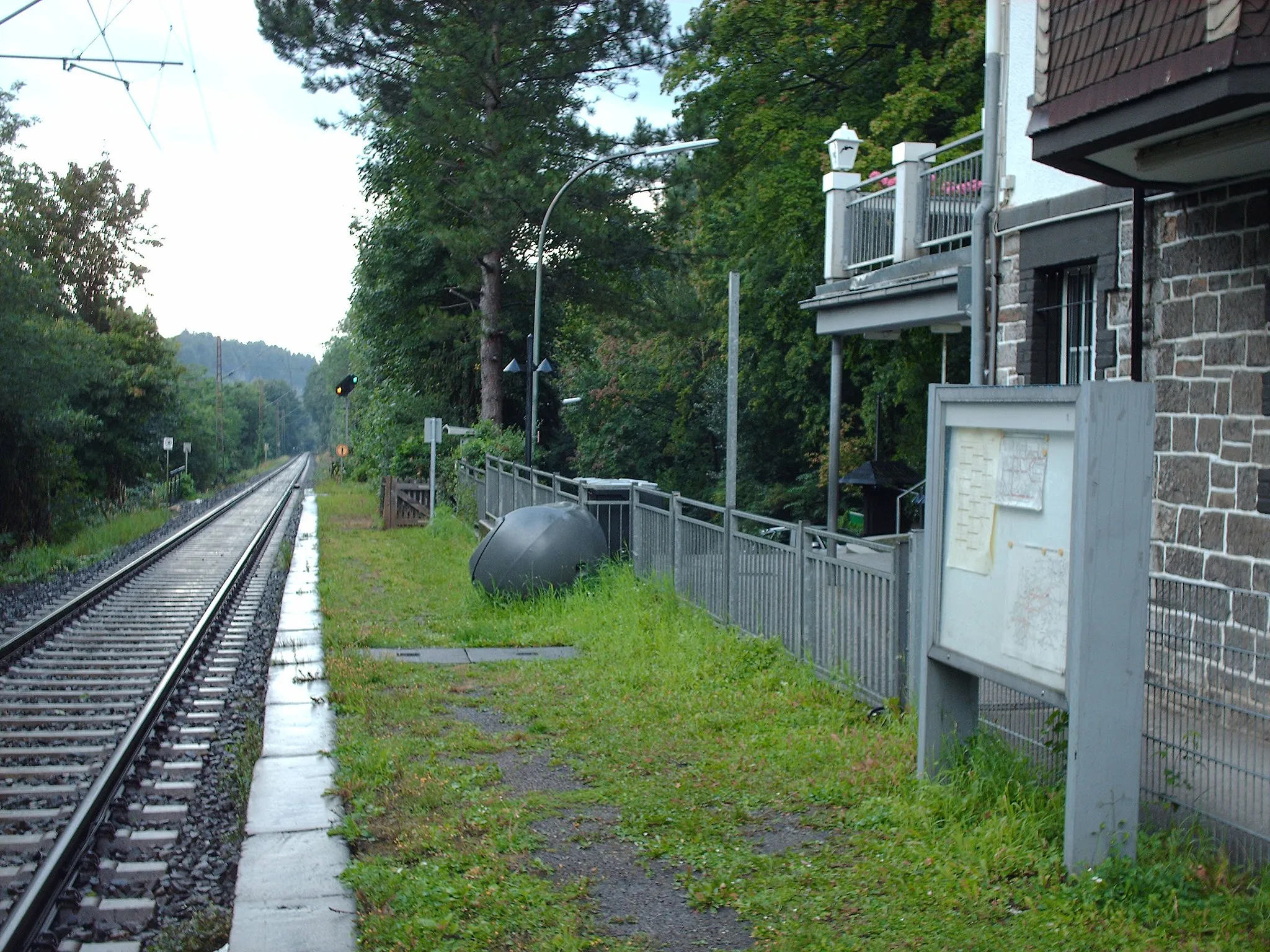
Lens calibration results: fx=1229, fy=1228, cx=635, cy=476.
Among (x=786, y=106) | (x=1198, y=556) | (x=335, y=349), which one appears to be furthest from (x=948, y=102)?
(x=335, y=349)

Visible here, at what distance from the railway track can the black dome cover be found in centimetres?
281

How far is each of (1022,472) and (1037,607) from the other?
0.61m

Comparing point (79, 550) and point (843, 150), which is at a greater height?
point (843, 150)

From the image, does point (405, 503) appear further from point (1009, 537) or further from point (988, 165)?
point (1009, 537)

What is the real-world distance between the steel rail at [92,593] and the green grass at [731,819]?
13.5 ft

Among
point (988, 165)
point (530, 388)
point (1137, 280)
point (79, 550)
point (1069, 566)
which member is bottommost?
point (79, 550)

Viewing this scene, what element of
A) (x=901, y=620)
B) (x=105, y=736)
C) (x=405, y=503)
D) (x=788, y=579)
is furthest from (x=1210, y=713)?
(x=405, y=503)

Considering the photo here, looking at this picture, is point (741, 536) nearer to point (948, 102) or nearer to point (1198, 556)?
point (1198, 556)

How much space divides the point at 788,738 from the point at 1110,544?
3.05m

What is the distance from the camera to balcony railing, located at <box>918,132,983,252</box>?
12.8 meters

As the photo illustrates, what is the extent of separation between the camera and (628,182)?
94.9 ft

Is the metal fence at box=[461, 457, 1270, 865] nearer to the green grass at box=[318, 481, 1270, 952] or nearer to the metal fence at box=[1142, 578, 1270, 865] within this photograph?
the metal fence at box=[1142, 578, 1270, 865]

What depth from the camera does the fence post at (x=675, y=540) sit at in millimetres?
12227

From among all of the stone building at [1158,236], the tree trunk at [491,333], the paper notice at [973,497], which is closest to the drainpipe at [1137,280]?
the stone building at [1158,236]
